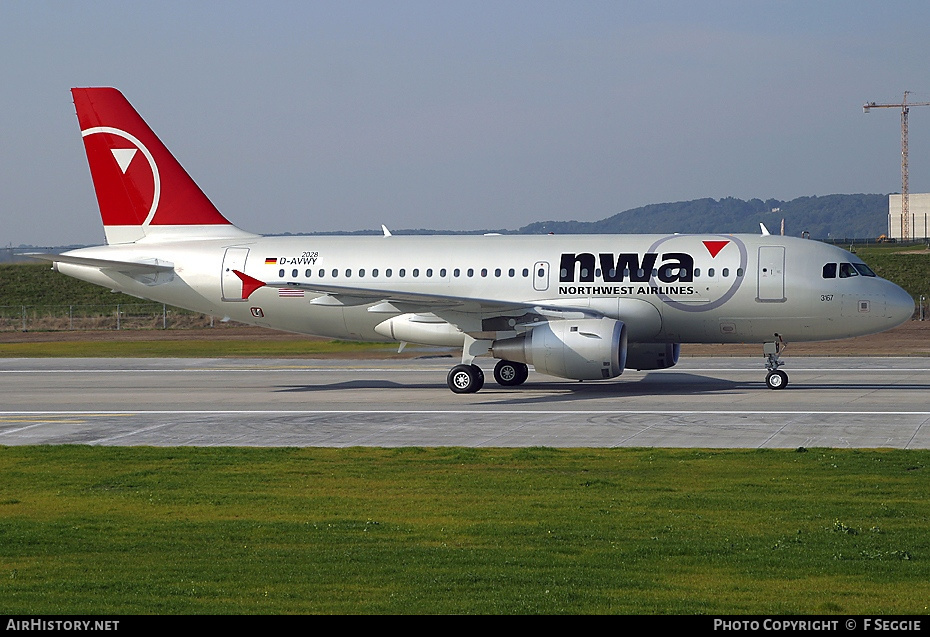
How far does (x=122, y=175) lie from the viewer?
35625mm

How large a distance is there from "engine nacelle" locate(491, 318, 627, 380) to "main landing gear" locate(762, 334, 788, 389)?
15.5 ft

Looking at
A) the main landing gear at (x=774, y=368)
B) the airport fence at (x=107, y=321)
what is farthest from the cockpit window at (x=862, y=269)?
the airport fence at (x=107, y=321)

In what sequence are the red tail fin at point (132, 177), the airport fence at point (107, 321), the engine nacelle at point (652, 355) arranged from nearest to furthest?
the engine nacelle at point (652, 355), the red tail fin at point (132, 177), the airport fence at point (107, 321)

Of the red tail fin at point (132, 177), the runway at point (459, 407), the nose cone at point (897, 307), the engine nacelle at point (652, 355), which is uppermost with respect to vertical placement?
the red tail fin at point (132, 177)

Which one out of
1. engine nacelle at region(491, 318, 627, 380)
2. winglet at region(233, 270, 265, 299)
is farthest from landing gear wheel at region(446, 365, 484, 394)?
winglet at region(233, 270, 265, 299)

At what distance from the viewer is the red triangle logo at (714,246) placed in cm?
3231

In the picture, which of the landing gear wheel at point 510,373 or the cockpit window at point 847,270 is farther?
the landing gear wheel at point 510,373

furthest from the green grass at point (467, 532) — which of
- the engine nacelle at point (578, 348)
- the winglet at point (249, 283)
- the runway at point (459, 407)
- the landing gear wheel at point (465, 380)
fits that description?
the winglet at point (249, 283)

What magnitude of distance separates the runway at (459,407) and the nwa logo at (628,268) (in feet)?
10.6

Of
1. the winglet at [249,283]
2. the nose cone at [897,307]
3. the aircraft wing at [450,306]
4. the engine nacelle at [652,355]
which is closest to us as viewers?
the aircraft wing at [450,306]

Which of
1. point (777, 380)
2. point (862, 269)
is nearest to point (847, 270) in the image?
point (862, 269)

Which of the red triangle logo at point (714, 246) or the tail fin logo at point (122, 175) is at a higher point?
the tail fin logo at point (122, 175)

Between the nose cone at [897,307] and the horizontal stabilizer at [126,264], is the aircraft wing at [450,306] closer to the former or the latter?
the horizontal stabilizer at [126,264]

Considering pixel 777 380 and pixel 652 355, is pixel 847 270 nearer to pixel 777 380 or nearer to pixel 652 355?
pixel 777 380
